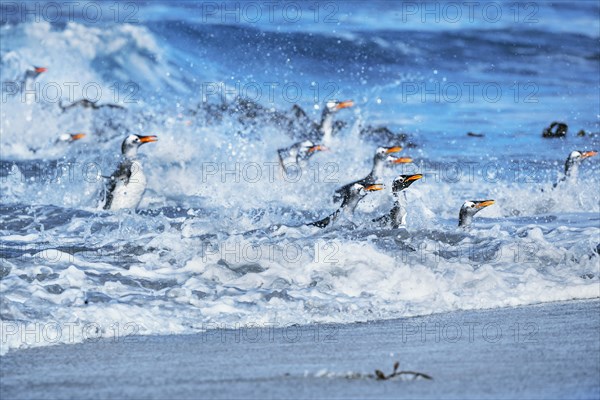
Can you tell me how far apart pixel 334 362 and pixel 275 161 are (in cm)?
907

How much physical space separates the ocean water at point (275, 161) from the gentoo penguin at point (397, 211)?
0.11 metres

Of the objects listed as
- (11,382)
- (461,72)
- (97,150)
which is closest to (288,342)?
(11,382)

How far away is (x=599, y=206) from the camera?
11555mm

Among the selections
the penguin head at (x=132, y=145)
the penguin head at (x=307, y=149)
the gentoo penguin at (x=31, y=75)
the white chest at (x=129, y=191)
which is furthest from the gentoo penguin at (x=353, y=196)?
the gentoo penguin at (x=31, y=75)

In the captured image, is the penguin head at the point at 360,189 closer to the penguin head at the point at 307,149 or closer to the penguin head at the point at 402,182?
the penguin head at the point at 402,182

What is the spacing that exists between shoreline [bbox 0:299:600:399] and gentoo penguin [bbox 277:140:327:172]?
7.59 metres

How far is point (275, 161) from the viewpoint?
13.9 metres

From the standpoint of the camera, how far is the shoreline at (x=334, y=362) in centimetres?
448

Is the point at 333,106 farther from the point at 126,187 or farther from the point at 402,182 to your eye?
the point at 402,182

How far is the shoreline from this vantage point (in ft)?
14.7

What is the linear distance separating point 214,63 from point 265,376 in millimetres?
16443

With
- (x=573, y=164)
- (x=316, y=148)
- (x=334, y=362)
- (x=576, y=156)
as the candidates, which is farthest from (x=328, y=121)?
(x=334, y=362)

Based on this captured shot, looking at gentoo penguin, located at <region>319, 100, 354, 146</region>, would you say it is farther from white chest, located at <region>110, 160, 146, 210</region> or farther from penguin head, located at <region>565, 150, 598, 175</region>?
white chest, located at <region>110, 160, 146, 210</region>

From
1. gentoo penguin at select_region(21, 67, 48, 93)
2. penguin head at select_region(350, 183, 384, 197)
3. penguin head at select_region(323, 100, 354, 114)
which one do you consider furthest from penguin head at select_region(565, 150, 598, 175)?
gentoo penguin at select_region(21, 67, 48, 93)
